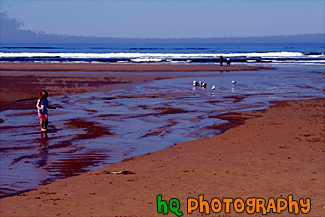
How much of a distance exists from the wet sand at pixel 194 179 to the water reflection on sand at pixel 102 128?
85 centimetres

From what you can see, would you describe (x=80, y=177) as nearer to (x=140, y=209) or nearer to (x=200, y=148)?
(x=140, y=209)

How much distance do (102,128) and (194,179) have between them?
7.51m

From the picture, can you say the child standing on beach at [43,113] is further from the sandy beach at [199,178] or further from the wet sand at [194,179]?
the wet sand at [194,179]

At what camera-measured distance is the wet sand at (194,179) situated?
25.1ft

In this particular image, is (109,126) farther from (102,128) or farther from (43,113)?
(43,113)

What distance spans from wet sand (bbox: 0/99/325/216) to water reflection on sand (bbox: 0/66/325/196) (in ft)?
2.79

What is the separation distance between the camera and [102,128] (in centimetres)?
1614

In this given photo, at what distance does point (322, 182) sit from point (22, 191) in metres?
5.07

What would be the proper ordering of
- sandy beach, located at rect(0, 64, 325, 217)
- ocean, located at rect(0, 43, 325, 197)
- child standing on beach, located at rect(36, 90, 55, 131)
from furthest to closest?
child standing on beach, located at rect(36, 90, 55, 131) → ocean, located at rect(0, 43, 325, 197) → sandy beach, located at rect(0, 64, 325, 217)

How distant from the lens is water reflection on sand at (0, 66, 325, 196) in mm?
10977

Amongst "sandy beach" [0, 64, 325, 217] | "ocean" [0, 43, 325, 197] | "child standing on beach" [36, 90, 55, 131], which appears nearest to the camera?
"sandy beach" [0, 64, 325, 217]

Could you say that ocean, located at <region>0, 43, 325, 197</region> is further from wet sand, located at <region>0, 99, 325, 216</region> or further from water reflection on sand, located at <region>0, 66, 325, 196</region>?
wet sand, located at <region>0, 99, 325, 216</region>

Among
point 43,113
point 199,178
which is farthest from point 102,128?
point 199,178

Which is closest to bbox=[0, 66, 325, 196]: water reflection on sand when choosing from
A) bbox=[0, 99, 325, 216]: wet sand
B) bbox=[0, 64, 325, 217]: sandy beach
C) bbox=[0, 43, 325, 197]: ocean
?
bbox=[0, 43, 325, 197]: ocean
